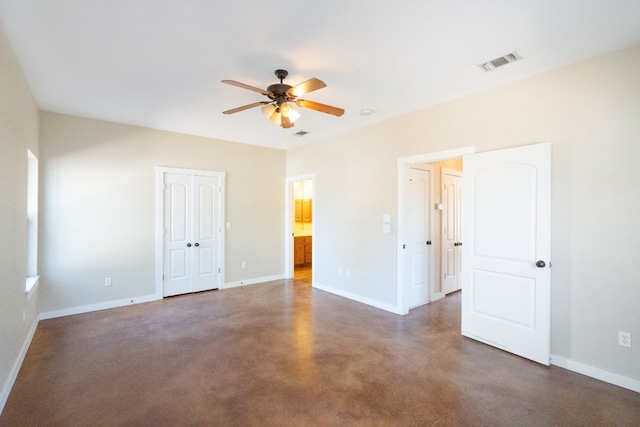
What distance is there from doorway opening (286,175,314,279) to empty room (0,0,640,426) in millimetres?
1615

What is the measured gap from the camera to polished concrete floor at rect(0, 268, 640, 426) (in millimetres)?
2127

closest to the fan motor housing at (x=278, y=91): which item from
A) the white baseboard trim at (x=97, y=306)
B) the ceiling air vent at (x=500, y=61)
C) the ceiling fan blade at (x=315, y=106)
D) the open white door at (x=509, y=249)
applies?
the ceiling fan blade at (x=315, y=106)

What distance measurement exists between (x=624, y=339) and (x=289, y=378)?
2798mm

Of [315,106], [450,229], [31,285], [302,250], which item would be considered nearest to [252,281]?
[302,250]

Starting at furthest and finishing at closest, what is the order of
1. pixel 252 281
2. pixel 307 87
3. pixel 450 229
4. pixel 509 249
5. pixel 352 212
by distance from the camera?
pixel 252 281 → pixel 450 229 → pixel 352 212 → pixel 509 249 → pixel 307 87

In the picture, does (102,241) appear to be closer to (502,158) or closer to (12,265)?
(12,265)

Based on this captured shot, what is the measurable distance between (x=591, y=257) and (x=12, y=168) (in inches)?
198

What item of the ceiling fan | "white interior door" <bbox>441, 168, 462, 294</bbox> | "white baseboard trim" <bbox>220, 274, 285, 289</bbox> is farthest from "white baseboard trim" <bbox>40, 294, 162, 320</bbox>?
"white interior door" <bbox>441, 168, 462, 294</bbox>

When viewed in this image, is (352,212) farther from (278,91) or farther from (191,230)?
(191,230)

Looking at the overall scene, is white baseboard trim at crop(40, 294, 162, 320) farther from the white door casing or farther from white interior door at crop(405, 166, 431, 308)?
white interior door at crop(405, 166, 431, 308)

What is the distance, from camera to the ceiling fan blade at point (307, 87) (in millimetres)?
2434

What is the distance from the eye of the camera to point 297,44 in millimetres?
2430

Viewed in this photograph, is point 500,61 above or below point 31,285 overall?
above

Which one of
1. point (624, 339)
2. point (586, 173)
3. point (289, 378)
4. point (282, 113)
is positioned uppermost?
point (282, 113)
